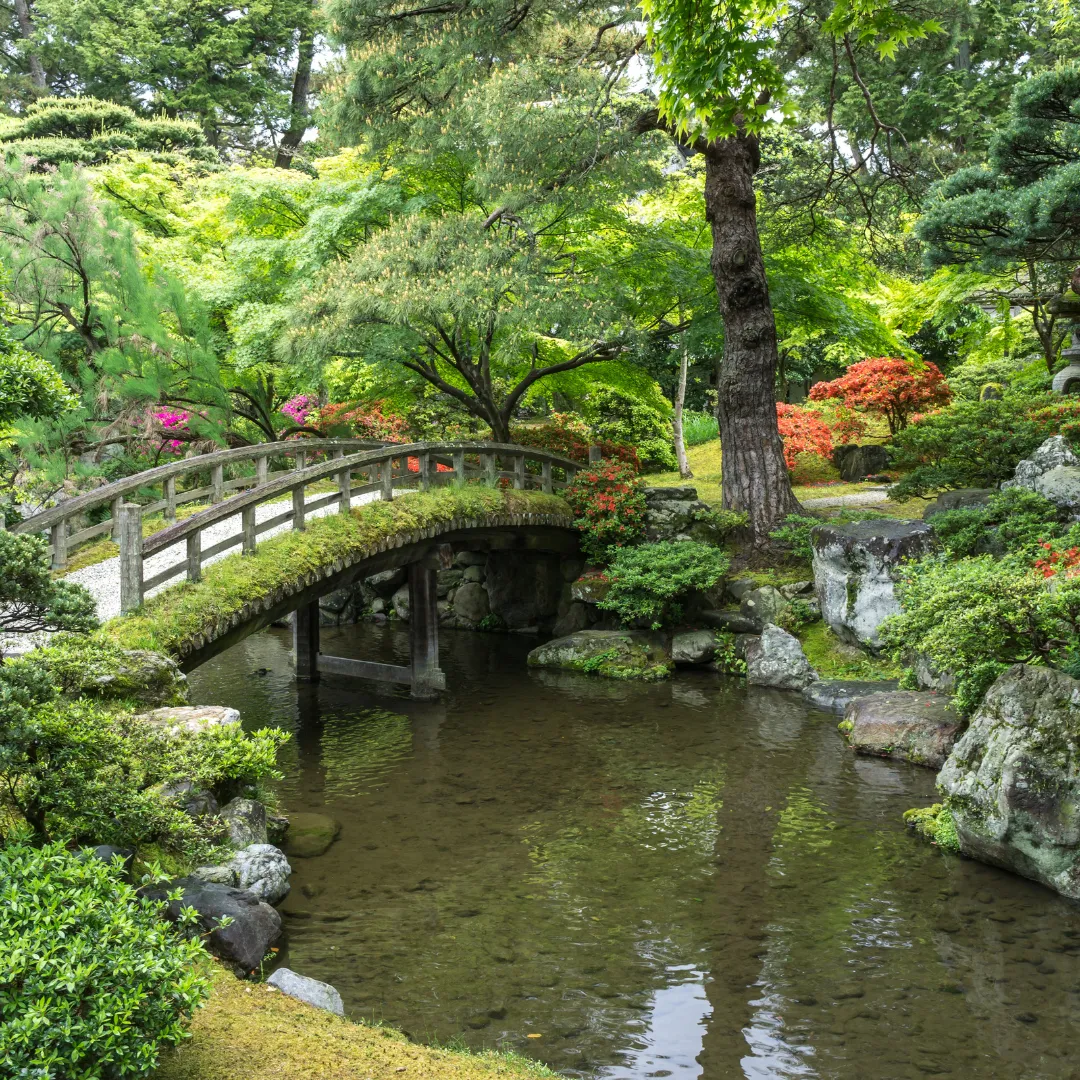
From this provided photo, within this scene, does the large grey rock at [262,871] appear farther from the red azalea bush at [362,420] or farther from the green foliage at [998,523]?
the red azalea bush at [362,420]

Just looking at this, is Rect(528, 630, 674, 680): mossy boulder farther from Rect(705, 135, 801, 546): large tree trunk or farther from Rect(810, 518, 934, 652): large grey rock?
Rect(810, 518, 934, 652): large grey rock

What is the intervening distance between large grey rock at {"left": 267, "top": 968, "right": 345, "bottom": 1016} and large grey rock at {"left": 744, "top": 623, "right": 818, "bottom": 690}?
971 cm

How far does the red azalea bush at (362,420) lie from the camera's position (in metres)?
19.5

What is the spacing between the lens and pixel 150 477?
1109 centimetres

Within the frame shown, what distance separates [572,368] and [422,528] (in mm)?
5910

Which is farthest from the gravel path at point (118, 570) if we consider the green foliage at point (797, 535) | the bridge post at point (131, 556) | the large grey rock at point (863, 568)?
the large grey rock at point (863, 568)

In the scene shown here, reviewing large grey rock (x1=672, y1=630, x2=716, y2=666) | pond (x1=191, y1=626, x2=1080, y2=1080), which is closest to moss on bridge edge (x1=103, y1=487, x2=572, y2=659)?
pond (x1=191, y1=626, x2=1080, y2=1080)

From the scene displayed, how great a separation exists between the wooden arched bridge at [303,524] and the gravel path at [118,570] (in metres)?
0.06

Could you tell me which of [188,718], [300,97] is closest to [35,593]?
[188,718]

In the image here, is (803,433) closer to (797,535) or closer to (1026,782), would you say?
(797,535)

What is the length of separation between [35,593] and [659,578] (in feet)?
36.4

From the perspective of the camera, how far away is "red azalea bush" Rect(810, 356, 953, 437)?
2178cm

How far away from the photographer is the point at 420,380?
19234 mm

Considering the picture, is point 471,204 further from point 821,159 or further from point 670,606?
point 670,606
